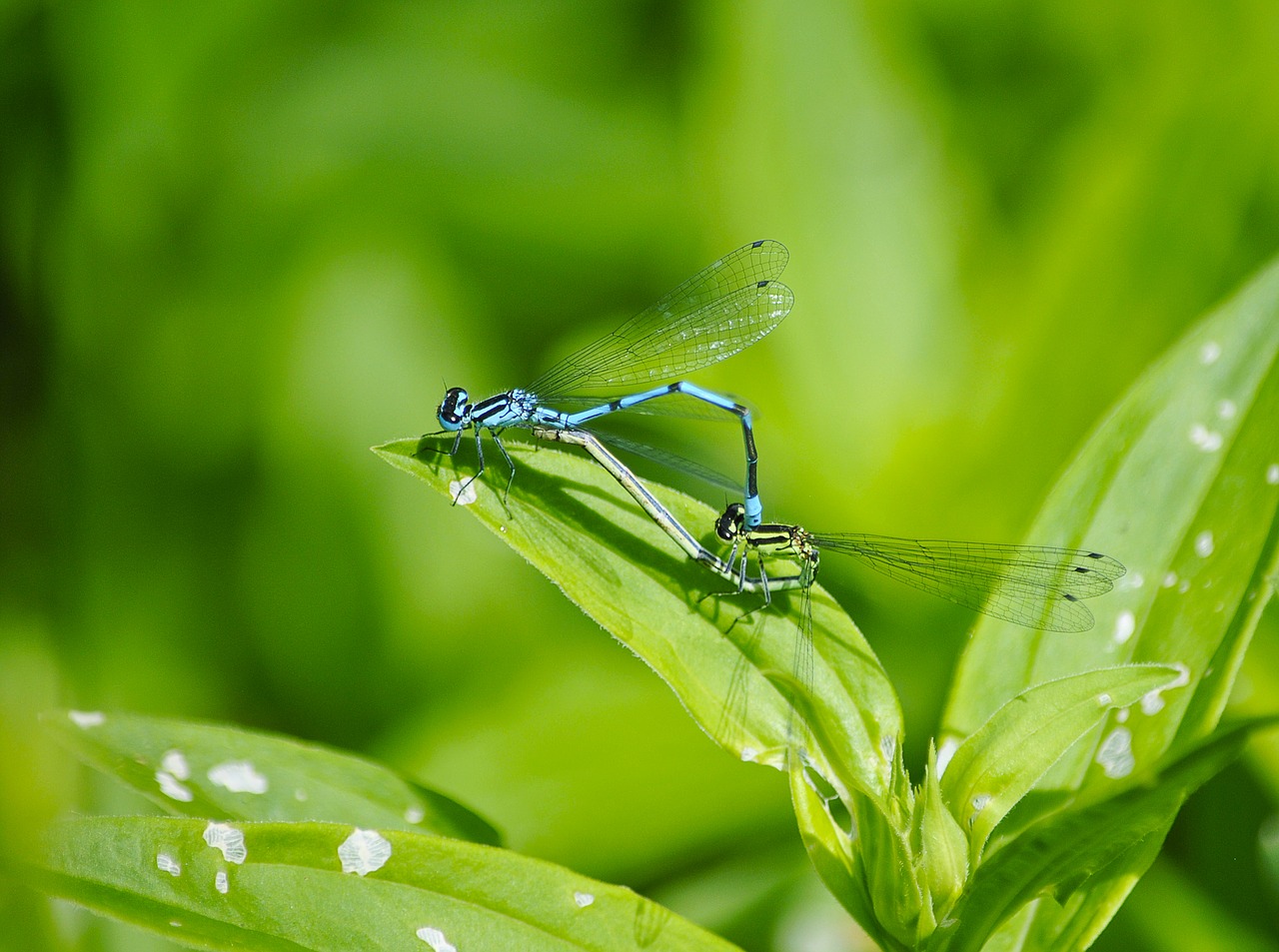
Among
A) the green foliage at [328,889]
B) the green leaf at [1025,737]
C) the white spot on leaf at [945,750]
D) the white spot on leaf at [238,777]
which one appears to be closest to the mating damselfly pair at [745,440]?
the white spot on leaf at [945,750]

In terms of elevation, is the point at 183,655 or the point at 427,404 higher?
the point at 427,404

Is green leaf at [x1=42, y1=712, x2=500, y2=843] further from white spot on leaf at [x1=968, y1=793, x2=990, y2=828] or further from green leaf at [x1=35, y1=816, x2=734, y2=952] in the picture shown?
white spot on leaf at [x1=968, y1=793, x2=990, y2=828]

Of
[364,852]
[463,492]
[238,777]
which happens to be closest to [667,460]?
[463,492]

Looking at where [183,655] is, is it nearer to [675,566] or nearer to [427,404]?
[427,404]

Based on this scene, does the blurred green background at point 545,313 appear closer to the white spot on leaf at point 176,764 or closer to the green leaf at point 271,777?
the green leaf at point 271,777

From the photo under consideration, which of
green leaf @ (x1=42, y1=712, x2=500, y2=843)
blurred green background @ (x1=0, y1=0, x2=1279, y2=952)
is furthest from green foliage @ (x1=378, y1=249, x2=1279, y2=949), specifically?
blurred green background @ (x1=0, y1=0, x2=1279, y2=952)

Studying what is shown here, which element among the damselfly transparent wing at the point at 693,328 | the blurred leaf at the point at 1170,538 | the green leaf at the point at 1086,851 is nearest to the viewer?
the green leaf at the point at 1086,851

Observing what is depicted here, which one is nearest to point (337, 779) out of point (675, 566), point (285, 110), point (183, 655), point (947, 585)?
point (675, 566)
